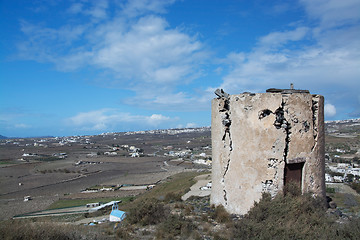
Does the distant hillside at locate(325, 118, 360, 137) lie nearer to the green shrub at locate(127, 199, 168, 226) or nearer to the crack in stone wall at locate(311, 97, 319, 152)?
the crack in stone wall at locate(311, 97, 319, 152)

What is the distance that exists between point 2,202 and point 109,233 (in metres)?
27.8

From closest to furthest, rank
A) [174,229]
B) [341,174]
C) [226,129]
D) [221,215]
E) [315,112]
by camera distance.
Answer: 1. [174,229]
2. [221,215]
3. [315,112]
4. [226,129]
5. [341,174]

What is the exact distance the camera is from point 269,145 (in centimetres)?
671

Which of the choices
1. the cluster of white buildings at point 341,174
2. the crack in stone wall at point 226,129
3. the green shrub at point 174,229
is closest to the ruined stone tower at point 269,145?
the crack in stone wall at point 226,129

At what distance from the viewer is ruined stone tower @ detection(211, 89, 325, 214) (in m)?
6.70

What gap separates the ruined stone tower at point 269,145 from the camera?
6.70 meters

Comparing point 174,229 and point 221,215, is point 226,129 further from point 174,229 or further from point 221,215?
point 174,229

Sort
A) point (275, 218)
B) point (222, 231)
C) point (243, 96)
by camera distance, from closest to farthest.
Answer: point (275, 218) → point (222, 231) → point (243, 96)

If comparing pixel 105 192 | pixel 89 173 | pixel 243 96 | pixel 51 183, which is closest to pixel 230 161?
pixel 243 96

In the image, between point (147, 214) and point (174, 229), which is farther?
point (147, 214)

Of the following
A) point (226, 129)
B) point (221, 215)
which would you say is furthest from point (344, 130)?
point (221, 215)

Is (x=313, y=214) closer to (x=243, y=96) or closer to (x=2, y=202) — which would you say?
(x=243, y=96)

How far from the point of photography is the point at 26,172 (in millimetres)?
48188

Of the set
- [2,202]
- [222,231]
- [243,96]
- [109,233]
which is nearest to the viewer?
[222,231]
